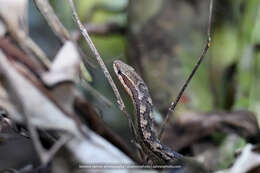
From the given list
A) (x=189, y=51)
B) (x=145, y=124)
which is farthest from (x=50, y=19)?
(x=189, y=51)

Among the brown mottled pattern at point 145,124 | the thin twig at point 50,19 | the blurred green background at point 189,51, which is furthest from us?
the blurred green background at point 189,51

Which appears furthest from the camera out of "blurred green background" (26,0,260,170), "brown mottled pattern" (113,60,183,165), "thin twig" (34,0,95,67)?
"blurred green background" (26,0,260,170)

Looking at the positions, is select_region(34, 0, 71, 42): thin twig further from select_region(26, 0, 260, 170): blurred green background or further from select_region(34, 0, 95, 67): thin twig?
select_region(26, 0, 260, 170): blurred green background

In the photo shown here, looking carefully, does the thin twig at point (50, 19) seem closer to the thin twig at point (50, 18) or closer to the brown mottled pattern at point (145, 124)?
the thin twig at point (50, 18)

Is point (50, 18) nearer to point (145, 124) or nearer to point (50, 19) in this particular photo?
point (50, 19)

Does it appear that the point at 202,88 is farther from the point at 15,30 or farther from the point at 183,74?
the point at 15,30

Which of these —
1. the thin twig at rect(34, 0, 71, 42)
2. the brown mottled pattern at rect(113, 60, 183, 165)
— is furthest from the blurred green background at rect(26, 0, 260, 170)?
the thin twig at rect(34, 0, 71, 42)

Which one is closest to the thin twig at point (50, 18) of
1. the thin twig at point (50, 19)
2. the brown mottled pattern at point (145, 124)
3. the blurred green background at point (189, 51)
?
the thin twig at point (50, 19)

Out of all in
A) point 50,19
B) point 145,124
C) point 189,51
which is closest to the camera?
point 50,19

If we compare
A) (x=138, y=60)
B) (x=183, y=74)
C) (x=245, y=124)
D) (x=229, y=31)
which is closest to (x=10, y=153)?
(x=138, y=60)
